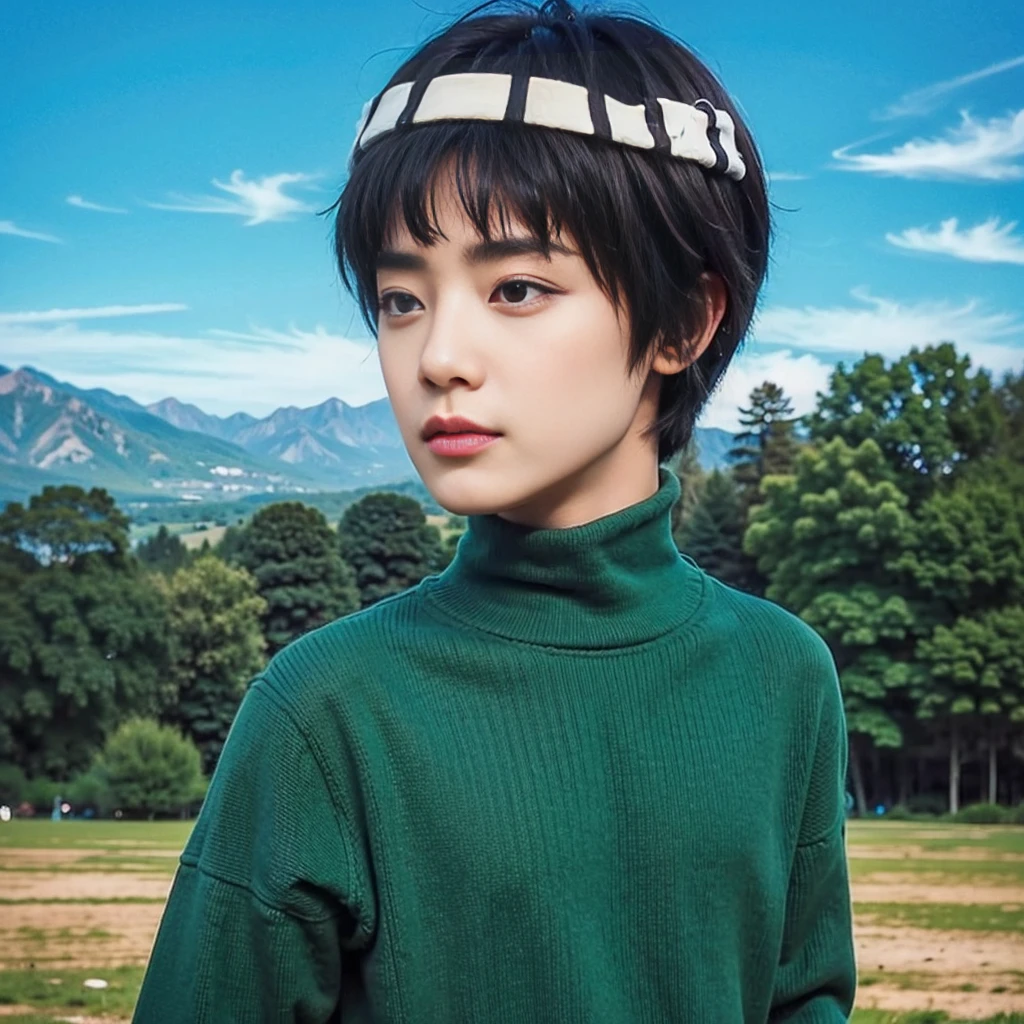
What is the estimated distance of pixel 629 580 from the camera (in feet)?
3.61

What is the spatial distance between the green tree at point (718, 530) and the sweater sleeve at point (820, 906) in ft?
21.4

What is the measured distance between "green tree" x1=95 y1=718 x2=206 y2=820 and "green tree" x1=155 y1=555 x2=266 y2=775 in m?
0.15

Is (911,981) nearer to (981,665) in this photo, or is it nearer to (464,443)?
(981,665)

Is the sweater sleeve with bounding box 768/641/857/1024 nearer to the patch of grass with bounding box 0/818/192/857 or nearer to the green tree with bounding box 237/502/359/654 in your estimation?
the patch of grass with bounding box 0/818/192/857

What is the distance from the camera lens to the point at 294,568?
7.77m

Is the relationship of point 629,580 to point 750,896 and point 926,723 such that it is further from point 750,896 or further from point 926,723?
point 926,723

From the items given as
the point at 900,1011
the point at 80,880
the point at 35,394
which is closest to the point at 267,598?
the point at 35,394

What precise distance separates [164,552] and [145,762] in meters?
1.32

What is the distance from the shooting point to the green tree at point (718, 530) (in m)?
7.86

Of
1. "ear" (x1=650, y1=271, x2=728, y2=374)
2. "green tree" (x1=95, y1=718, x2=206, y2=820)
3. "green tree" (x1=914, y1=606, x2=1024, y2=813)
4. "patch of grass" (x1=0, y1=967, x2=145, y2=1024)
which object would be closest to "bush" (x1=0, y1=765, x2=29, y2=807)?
"green tree" (x1=95, y1=718, x2=206, y2=820)

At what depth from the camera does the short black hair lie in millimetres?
1013

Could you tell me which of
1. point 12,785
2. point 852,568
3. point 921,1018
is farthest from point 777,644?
point 852,568

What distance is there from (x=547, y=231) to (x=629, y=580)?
0.93 feet

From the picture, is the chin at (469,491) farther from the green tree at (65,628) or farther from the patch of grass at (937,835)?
the green tree at (65,628)
